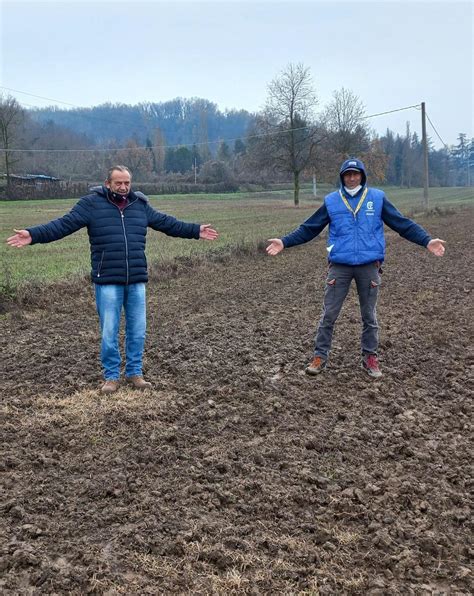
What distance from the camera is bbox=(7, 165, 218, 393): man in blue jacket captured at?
5129mm

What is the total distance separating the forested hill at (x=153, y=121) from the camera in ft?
393

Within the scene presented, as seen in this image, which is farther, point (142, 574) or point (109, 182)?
point (109, 182)

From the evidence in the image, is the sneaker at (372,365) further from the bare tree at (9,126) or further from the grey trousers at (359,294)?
the bare tree at (9,126)

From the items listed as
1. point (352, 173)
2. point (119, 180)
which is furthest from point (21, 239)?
point (352, 173)

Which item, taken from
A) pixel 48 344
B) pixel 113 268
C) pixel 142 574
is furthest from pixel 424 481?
pixel 48 344

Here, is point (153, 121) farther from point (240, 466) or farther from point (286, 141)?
point (240, 466)

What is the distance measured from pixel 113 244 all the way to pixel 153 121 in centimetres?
13428

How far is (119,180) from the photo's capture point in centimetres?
507

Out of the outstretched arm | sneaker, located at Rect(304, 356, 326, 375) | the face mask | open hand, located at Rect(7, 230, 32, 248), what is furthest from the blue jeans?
the face mask

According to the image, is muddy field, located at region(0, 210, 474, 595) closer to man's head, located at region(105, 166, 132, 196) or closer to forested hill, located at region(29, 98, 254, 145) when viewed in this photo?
man's head, located at region(105, 166, 132, 196)

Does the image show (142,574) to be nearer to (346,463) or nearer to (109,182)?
(346,463)

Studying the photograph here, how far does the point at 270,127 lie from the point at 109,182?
48585 millimetres

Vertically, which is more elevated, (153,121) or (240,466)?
(153,121)

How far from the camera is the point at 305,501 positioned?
3572 millimetres
